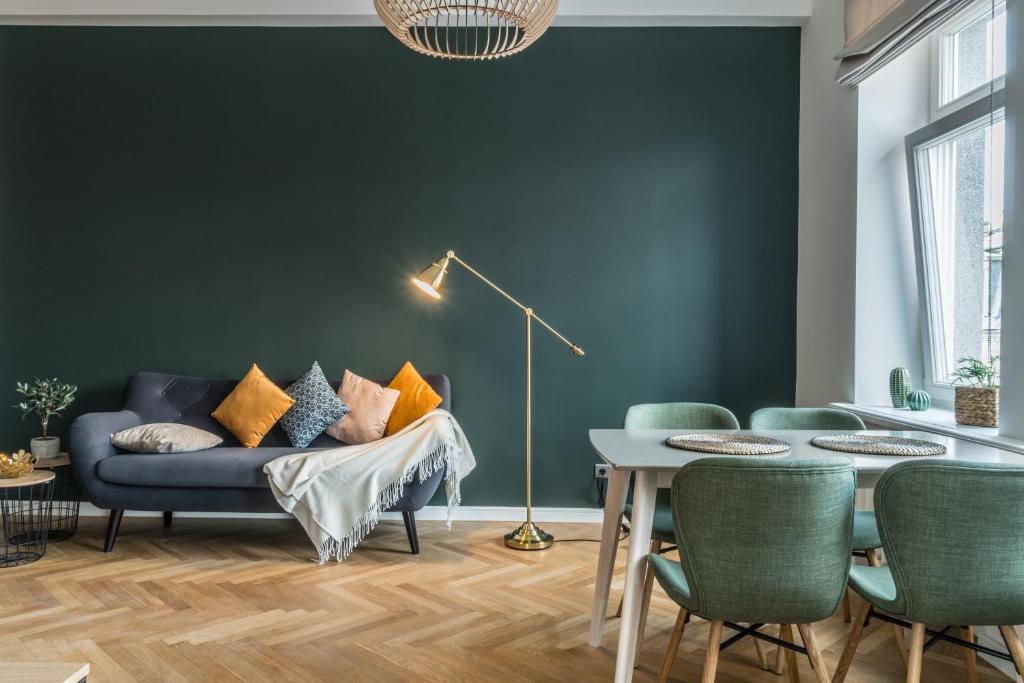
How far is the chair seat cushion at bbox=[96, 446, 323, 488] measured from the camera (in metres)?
3.73

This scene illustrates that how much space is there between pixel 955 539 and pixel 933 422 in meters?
1.48

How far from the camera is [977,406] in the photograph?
9.72 feet

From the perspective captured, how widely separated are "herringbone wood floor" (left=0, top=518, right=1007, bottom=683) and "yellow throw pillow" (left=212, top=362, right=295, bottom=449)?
562 mm

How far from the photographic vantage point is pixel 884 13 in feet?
11.1

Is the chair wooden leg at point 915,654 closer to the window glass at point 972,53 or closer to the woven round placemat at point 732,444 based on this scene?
the woven round placemat at point 732,444

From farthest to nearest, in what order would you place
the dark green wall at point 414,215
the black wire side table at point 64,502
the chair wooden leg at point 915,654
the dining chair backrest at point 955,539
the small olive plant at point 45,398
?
the dark green wall at point 414,215
the small olive plant at point 45,398
the black wire side table at point 64,502
the chair wooden leg at point 915,654
the dining chair backrest at point 955,539

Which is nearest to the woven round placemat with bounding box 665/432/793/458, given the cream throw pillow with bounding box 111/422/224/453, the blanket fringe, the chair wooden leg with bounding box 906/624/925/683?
the chair wooden leg with bounding box 906/624/925/683

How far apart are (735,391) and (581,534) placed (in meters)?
1.27

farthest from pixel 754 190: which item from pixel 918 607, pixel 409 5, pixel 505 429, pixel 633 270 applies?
pixel 918 607

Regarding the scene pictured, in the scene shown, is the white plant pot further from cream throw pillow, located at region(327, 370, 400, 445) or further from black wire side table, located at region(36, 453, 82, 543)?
cream throw pillow, located at region(327, 370, 400, 445)

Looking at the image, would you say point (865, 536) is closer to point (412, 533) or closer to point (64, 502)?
point (412, 533)

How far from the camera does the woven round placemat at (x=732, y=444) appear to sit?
2.30m

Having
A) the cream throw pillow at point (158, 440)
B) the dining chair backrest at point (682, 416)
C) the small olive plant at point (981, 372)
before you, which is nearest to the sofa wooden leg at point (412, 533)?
the cream throw pillow at point (158, 440)

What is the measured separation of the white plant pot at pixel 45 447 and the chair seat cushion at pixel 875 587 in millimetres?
4030
